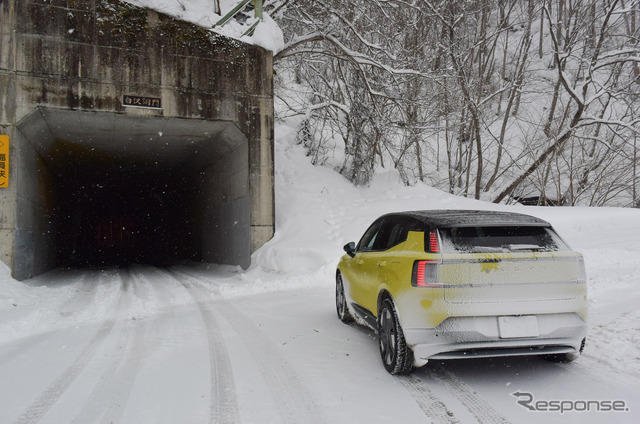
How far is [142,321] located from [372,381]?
415 centimetres

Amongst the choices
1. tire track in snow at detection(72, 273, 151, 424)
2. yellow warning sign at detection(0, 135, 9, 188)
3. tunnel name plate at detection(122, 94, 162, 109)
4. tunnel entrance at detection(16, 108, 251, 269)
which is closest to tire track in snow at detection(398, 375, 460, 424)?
tire track in snow at detection(72, 273, 151, 424)

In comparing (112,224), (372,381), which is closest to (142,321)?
(372,381)

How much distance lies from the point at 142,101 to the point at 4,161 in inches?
127

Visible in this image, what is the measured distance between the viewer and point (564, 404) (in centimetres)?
357

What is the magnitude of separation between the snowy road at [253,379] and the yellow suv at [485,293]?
0.35 m

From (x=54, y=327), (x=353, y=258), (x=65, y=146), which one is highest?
(x=65, y=146)

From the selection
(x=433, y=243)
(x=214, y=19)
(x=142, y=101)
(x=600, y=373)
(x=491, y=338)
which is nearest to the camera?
(x=491, y=338)

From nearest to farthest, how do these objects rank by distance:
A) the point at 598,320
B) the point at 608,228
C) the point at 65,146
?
the point at 598,320 → the point at 608,228 → the point at 65,146

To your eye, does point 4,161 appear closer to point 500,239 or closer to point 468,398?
point 500,239

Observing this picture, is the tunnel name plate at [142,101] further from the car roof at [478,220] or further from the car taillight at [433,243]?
the car taillight at [433,243]

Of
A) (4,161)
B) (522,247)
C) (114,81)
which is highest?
(114,81)

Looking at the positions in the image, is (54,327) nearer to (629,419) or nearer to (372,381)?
(372,381)

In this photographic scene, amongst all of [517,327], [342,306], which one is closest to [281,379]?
[517,327]

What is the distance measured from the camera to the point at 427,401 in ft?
12.2
